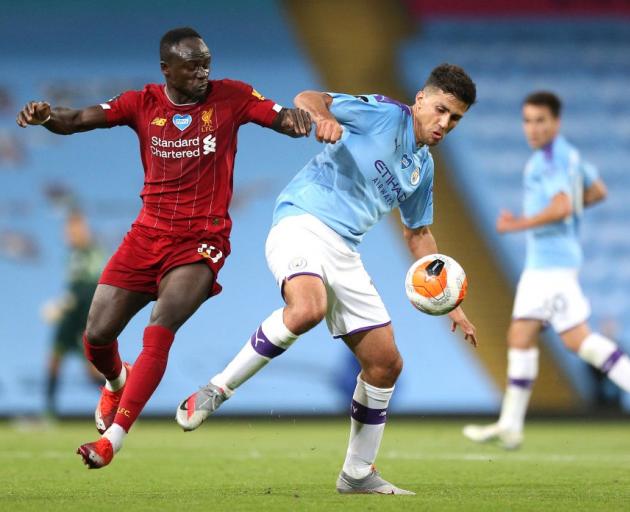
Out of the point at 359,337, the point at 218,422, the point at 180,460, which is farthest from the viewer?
the point at 218,422

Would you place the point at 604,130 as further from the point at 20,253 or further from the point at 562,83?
the point at 20,253

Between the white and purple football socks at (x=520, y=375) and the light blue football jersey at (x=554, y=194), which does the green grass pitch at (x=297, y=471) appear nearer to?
the white and purple football socks at (x=520, y=375)

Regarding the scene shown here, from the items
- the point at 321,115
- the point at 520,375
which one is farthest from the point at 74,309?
the point at 321,115

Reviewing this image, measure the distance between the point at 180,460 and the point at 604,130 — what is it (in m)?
7.79

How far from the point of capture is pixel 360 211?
237 inches

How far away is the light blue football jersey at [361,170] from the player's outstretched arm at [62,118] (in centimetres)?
102

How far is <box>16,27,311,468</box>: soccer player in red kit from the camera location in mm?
6000

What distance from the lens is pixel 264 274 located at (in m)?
13.6

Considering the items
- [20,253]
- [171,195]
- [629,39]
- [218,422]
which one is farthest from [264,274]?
[171,195]

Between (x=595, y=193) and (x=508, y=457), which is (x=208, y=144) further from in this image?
(x=595, y=193)

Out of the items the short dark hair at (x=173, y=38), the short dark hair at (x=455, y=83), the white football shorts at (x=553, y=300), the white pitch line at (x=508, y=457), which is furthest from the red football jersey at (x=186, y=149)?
the white football shorts at (x=553, y=300)

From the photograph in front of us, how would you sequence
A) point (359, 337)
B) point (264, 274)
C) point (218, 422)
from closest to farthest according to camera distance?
point (359, 337) < point (218, 422) < point (264, 274)

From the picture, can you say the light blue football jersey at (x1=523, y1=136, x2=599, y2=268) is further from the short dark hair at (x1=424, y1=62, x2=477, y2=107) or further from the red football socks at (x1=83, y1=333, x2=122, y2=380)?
the red football socks at (x1=83, y1=333, x2=122, y2=380)

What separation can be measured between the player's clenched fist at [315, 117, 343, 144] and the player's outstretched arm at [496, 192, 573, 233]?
153 inches
